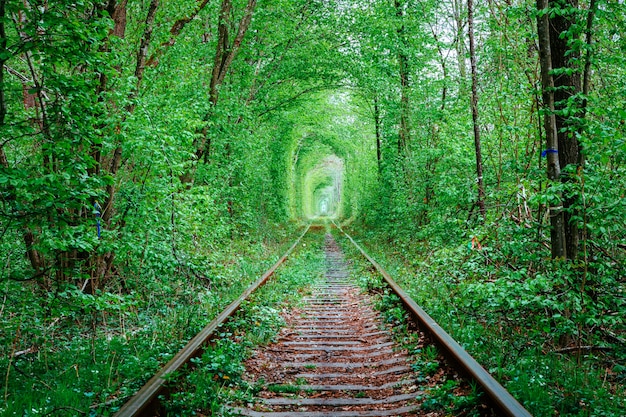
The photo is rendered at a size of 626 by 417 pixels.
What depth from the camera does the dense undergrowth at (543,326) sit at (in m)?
3.82

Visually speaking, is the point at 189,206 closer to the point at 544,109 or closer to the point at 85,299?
the point at 85,299

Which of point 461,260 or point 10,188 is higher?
point 10,188

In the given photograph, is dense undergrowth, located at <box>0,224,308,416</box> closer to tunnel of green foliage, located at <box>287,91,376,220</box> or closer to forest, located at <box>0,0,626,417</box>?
forest, located at <box>0,0,626,417</box>

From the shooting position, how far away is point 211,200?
321 inches

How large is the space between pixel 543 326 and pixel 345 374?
228 centimetres

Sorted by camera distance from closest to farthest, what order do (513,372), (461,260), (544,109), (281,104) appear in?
1. (513,372)
2. (544,109)
3. (461,260)
4. (281,104)

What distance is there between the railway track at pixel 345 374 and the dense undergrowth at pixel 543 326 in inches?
14.0

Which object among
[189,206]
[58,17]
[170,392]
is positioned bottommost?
[170,392]

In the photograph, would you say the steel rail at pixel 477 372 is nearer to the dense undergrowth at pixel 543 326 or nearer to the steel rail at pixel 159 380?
the dense undergrowth at pixel 543 326

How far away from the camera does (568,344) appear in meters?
5.33

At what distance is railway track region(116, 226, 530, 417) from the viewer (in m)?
3.79

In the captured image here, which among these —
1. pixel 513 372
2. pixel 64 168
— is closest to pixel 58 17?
pixel 64 168

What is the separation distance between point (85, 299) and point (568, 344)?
5111 millimetres

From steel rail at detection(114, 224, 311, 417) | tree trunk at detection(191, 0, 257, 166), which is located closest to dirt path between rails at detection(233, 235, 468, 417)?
steel rail at detection(114, 224, 311, 417)
